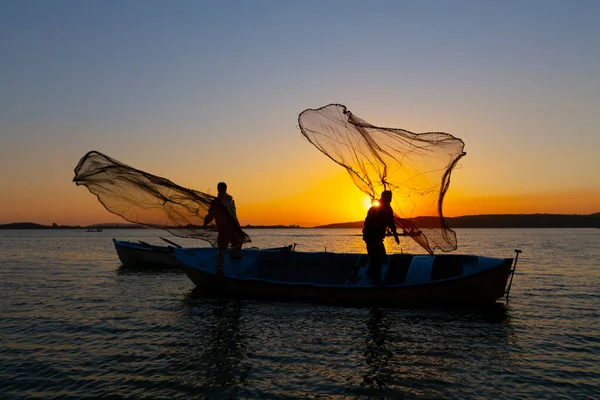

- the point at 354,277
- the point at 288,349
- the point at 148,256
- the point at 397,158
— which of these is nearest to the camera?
the point at 288,349

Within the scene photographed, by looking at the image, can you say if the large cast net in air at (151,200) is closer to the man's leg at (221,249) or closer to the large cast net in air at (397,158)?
the man's leg at (221,249)

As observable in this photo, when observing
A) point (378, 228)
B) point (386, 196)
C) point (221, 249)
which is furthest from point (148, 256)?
point (386, 196)

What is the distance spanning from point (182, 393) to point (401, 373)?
3.89m

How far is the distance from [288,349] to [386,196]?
5.55m

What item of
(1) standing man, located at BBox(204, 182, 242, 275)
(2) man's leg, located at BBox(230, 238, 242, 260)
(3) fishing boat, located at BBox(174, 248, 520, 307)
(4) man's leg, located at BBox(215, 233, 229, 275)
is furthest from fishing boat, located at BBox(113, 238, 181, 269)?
(1) standing man, located at BBox(204, 182, 242, 275)

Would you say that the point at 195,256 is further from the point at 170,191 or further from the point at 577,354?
the point at 577,354

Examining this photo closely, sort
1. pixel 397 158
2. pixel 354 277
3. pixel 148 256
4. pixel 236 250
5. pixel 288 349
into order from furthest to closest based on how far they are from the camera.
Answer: pixel 148 256
pixel 236 250
pixel 354 277
pixel 397 158
pixel 288 349

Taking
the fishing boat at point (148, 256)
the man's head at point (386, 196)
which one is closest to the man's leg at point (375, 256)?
the man's head at point (386, 196)

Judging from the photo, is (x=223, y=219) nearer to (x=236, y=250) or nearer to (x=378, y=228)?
(x=236, y=250)

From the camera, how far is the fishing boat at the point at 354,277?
14000 mm

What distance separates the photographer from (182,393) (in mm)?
7562

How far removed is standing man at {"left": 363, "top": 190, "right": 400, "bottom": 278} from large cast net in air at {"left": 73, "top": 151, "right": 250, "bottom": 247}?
14.4 feet

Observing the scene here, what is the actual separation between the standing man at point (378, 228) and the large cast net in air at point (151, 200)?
14.4 feet

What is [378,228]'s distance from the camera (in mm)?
14562
